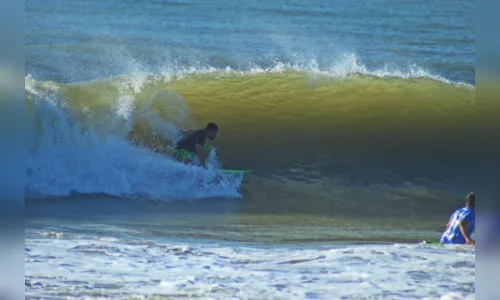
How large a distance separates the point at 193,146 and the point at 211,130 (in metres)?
0.29

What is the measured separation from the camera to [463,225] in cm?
775

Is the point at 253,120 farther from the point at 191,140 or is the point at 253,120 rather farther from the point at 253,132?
the point at 191,140

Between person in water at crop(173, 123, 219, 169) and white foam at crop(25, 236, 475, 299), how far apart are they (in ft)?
3.18

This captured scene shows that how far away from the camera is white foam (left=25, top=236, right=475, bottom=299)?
6.85m

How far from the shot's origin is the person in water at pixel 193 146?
874cm

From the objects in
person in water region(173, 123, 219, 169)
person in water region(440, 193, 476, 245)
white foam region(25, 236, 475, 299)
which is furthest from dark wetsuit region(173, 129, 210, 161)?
person in water region(440, 193, 476, 245)

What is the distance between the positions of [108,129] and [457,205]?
3004mm

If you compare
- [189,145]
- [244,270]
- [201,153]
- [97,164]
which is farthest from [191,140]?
[244,270]

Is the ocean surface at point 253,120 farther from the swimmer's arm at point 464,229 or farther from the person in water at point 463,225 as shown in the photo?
the swimmer's arm at point 464,229

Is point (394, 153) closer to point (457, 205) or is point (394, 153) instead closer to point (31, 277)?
point (457, 205)

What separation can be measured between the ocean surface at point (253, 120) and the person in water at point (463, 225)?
1.46 ft

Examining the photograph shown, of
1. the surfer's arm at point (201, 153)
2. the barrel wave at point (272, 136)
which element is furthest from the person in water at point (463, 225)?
the surfer's arm at point (201, 153)

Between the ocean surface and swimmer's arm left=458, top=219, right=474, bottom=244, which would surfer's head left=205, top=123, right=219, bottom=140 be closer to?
the ocean surface

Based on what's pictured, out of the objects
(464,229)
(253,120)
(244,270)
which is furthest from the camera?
(253,120)
